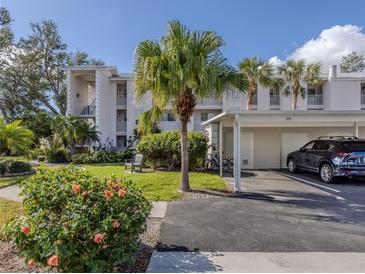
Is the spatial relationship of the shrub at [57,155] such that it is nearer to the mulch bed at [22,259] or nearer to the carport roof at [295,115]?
the carport roof at [295,115]

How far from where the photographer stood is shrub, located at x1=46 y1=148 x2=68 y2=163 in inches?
749

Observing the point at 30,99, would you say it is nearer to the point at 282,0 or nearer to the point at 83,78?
the point at 83,78

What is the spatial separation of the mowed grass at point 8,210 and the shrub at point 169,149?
7.24 meters

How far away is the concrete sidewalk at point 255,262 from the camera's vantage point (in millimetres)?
3641

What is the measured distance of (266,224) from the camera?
18.3 ft

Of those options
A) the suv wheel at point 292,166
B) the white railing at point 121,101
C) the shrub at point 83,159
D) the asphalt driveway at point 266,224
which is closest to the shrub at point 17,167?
the shrub at point 83,159

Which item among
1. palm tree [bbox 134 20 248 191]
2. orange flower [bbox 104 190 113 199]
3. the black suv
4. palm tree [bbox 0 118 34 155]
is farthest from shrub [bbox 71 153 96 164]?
orange flower [bbox 104 190 113 199]

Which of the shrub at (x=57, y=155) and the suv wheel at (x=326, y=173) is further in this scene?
the shrub at (x=57, y=155)

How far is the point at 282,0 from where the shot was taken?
10875mm

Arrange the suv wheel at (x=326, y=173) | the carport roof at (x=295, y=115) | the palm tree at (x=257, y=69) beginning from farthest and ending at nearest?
the palm tree at (x=257, y=69) → the suv wheel at (x=326, y=173) → the carport roof at (x=295, y=115)

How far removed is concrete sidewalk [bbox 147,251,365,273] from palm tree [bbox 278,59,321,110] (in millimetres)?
19089

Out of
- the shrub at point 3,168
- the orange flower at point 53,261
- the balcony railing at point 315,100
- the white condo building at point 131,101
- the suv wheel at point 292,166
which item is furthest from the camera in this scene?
the balcony railing at point 315,100

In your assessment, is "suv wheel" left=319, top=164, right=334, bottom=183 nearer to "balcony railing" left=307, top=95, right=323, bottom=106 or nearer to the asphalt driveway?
the asphalt driveway

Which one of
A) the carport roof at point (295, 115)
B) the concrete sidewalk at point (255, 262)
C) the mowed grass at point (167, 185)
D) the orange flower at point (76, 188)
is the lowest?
the concrete sidewalk at point (255, 262)
